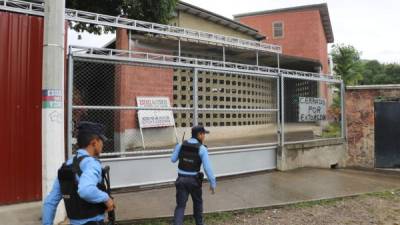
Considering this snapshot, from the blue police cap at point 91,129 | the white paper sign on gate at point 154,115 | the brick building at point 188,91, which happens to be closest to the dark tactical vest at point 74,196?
the blue police cap at point 91,129

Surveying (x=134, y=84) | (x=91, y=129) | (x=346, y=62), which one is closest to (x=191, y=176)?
(x=91, y=129)

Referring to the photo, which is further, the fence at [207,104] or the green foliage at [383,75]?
the green foliage at [383,75]

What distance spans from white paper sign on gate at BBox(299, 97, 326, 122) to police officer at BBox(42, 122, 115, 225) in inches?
326

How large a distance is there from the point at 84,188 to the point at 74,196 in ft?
0.75

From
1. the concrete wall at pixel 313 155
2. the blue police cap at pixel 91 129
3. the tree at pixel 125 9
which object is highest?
the tree at pixel 125 9

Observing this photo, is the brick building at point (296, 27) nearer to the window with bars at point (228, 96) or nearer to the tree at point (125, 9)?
the window with bars at point (228, 96)

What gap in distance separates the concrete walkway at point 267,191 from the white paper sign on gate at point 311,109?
1532 mm

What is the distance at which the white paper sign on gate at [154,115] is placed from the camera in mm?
9998

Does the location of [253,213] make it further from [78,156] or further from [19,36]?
[19,36]

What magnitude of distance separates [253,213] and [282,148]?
3.65m

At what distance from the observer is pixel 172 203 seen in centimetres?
653

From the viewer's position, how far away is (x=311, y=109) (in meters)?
10.9

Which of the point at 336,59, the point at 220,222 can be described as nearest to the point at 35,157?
the point at 220,222

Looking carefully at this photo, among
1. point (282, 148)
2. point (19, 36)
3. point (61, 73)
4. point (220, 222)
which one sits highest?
point (19, 36)
